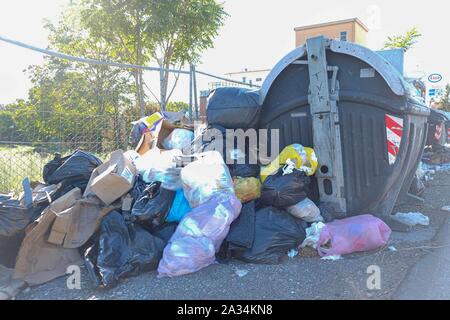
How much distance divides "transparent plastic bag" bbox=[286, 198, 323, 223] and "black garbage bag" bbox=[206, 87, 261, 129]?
100 centimetres

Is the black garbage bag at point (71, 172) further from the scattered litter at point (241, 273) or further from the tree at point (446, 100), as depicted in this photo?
the tree at point (446, 100)

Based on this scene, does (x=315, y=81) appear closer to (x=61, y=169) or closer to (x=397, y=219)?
(x=397, y=219)

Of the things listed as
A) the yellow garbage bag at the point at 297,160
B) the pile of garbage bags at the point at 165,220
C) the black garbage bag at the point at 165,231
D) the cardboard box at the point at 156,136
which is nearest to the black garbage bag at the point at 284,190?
the pile of garbage bags at the point at 165,220

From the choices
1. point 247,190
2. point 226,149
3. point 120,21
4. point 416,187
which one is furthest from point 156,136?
point 120,21

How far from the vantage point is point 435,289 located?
2.31 m

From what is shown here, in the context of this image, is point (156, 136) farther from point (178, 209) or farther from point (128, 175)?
point (178, 209)

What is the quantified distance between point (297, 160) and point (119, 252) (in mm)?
1626

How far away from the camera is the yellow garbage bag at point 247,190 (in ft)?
10.1

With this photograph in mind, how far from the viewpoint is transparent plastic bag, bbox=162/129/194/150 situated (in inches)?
153

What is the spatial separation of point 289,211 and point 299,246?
11.5 inches

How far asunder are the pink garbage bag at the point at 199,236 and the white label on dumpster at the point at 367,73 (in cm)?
157

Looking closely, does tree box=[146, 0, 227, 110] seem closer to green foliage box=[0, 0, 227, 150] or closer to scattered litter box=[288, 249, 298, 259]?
green foliage box=[0, 0, 227, 150]

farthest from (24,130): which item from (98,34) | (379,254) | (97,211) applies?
(98,34)

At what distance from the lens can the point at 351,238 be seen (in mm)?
2859
